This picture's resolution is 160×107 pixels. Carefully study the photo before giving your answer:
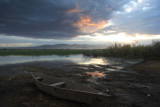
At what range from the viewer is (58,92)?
412cm

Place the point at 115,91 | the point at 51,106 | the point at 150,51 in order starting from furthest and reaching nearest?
1. the point at 150,51
2. the point at 115,91
3. the point at 51,106

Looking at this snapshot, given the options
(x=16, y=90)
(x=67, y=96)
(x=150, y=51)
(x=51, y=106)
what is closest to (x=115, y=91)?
(x=67, y=96)

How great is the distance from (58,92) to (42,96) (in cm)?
93

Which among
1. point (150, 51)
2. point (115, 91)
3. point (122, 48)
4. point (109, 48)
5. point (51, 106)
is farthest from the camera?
point (109, 48)

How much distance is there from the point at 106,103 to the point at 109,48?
26.0m

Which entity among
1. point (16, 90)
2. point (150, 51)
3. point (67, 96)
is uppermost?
point (150, 51)

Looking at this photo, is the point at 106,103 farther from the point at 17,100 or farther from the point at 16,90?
the point at 16,90

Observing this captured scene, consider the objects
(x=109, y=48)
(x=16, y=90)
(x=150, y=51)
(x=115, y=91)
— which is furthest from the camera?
(x=109, y=48)

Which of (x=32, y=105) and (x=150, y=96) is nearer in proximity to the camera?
(x=32, y=105)

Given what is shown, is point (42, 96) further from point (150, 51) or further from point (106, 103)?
point (150, 51)

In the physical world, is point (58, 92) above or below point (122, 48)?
below

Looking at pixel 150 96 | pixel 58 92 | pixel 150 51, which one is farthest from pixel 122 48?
pixel 58 92

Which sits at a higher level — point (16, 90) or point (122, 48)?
point (122, 48)

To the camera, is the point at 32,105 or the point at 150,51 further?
the point at 150,51
